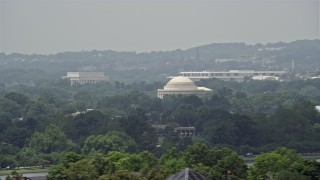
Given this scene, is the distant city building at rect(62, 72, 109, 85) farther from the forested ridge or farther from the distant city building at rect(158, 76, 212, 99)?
the forested ridge

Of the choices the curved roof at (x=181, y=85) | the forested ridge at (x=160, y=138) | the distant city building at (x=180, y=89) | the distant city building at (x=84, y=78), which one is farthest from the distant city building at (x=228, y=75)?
the forested ridge at (x=160, y=138)

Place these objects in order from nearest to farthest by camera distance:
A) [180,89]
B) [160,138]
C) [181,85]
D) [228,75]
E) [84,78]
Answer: [160,138]
[180,89]
[181,85]
[84,78]
[228,75]

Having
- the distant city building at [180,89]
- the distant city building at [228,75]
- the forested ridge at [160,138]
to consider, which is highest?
the forested ridge at [160,138]

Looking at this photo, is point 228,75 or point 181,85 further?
point 228,75

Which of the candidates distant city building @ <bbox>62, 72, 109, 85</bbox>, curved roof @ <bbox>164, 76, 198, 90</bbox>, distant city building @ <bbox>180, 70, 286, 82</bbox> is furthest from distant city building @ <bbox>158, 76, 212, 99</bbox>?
distant city building @ <bbox>180, 70, 286, 82</bbox>

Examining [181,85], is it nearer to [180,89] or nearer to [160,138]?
[180,89]

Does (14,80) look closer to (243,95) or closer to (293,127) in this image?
(243,95)

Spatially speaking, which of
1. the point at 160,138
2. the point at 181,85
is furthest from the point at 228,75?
the point at 160,138

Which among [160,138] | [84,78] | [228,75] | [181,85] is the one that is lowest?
[228,75]

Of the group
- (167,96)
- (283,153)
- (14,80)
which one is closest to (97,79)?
(14,80)

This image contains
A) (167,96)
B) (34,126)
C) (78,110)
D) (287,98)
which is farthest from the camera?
(167,96)

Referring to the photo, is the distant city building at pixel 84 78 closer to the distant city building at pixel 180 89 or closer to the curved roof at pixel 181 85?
the curved roof at pixel 181 85
